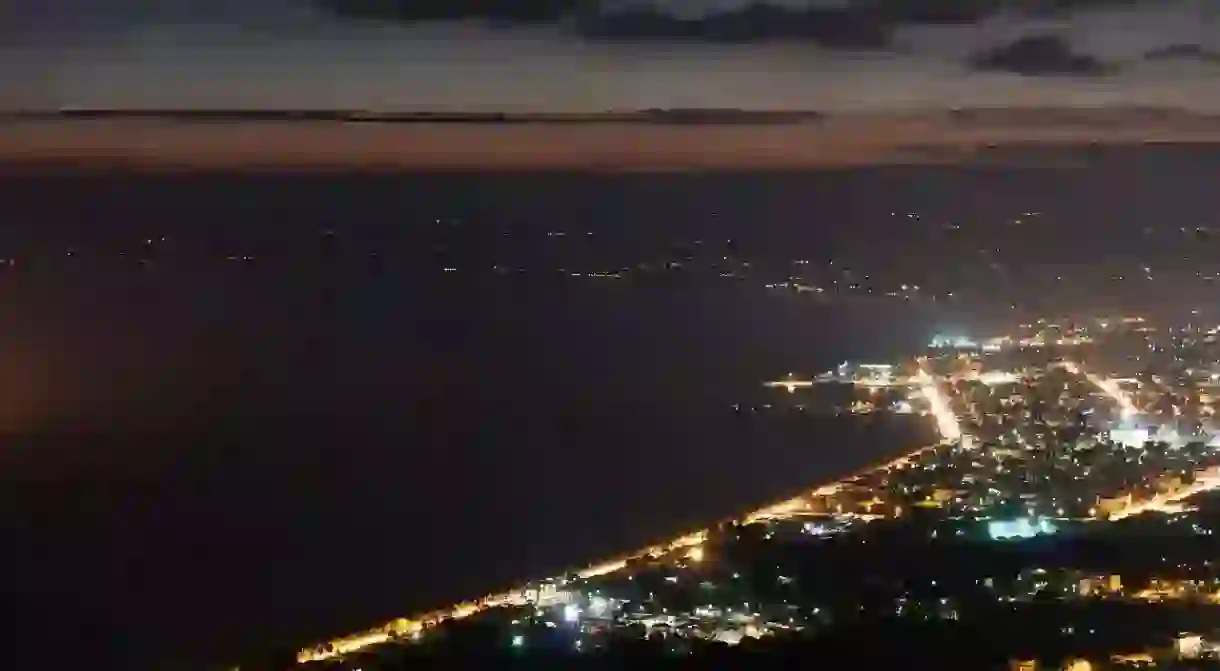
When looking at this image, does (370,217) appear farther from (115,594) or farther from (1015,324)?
(1015,324)

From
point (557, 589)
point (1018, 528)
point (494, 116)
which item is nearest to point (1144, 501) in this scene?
point (1018, 528)

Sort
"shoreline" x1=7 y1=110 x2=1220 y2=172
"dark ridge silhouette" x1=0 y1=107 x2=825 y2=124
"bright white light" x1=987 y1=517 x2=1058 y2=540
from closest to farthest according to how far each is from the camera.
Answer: "bright white light" x1=987 y1=517 x2=1058 y2=540, "dark ridge silhouette" x1=0 y1=107 x2=825 y2=124, "shoreline" x1=7 y1=110 x2=1220 y2=172

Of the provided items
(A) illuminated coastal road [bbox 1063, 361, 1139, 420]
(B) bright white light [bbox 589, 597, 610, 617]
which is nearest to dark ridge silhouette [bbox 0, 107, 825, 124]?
(A) illuminated coastal road [bbox 1063, 361, 1139, 420]

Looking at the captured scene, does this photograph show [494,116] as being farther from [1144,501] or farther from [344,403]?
[1144,501]

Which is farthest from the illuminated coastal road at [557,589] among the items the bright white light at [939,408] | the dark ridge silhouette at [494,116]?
the dark ridge silhouette at [494,116]

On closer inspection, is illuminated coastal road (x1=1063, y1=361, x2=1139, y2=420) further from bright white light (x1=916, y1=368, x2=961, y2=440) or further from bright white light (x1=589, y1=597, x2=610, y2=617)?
bright white light (x1=589, y1=597, x2=610, y2=617)

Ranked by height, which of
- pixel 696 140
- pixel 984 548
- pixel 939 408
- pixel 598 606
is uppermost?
pixel 696 140

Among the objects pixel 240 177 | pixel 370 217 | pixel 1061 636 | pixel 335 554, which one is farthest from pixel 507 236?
pixel 1061 636
